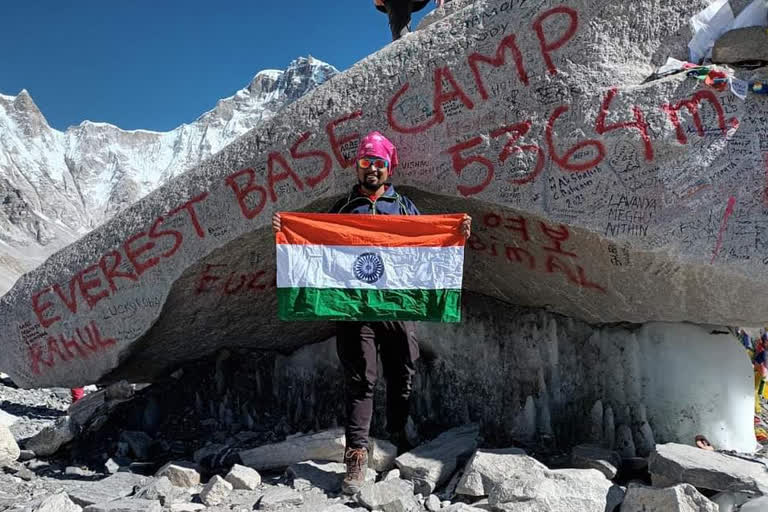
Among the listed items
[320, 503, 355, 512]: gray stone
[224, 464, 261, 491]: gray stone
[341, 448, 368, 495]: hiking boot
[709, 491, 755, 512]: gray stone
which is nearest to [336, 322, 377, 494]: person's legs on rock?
[341, 448, 368, 495]: hiking boot

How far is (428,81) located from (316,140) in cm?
86

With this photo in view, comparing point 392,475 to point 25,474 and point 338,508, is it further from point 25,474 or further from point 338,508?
point 25,474

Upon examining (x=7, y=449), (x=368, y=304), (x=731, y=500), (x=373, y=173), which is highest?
(x=373, y=173)

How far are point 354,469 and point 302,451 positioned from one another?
0.81 m

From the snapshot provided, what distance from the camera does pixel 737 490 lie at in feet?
10.1

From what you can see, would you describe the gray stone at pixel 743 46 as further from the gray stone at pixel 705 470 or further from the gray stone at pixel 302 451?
the gray stone at pixel 302 451

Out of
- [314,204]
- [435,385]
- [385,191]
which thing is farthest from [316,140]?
[435,385]

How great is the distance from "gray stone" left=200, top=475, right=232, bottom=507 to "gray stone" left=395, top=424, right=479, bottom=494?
1.01 m

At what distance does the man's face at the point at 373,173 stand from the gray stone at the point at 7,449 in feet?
10.6

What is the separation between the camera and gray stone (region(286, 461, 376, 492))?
149 inches

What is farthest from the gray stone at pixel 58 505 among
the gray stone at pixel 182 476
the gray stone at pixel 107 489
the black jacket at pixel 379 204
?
the black jacket at pixel 379 204

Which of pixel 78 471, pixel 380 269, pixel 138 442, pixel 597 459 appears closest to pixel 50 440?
pixel 78 471

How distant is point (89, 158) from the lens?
3580 inches

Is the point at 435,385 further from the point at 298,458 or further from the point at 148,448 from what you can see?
the point at 148,448
